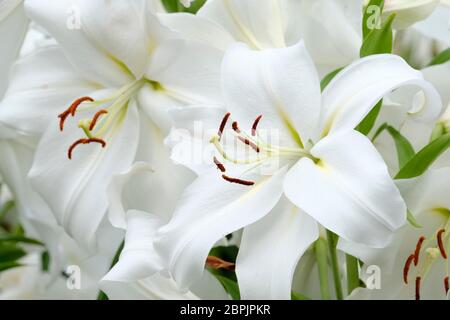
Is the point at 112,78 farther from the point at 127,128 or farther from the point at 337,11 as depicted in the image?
the point at 337,11

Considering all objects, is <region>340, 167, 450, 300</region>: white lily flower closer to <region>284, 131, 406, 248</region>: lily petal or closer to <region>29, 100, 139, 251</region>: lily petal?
<region>284, 131, 406, 248</region>: lily petal

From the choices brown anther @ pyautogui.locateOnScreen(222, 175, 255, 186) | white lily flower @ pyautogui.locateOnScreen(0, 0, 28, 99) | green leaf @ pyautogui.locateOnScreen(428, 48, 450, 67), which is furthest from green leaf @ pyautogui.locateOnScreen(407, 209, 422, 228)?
white lily flower @ pyautogui.locateOnScreen(0, 0, 28, 99)

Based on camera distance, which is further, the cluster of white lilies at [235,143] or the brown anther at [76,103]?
the brown anther at [76,103]

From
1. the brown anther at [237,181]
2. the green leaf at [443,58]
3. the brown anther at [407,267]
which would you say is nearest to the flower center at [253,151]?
the brown anther at [237,181]

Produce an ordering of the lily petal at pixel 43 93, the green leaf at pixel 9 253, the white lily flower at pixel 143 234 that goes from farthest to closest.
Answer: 1. the green leaf at pixel 9 253
2. the lily petal at pixel 43 93
3. the white lily flower at pixel 143 234

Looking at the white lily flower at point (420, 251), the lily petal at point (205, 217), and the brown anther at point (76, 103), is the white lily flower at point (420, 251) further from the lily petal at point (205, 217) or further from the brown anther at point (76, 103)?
the brown anther at point (76, 103)
